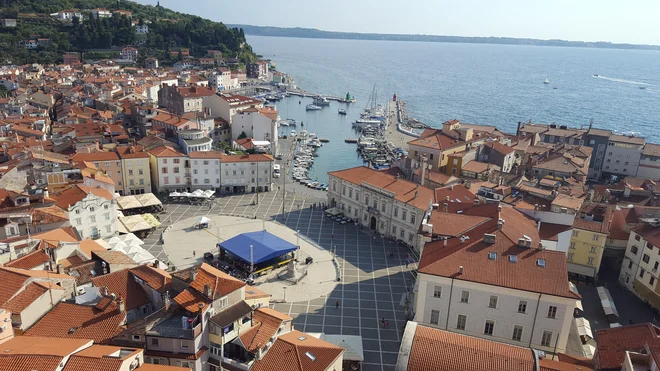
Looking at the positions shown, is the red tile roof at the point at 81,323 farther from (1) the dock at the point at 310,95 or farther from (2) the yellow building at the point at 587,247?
(1) the dock at the point at 310,95

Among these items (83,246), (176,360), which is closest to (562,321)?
(176,360)

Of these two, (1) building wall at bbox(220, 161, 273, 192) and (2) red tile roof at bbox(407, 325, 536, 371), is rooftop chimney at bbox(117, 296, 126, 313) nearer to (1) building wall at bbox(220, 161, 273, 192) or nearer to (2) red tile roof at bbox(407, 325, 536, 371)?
(2) red tile roof at bbox(407, 325, 536, 371)

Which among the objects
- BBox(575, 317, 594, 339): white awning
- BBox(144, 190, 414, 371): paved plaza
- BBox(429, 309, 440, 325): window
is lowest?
BBox(144, 190, 414, 371): paved plaza

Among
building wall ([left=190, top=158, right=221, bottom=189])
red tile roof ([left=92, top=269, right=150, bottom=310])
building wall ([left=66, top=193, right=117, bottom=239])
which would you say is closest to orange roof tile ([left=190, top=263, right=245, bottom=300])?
red tile roof ([left=92, top=269, right=150, bottom=310])

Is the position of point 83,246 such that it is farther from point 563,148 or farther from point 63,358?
point 563,148

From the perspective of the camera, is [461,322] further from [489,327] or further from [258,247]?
[258,247]
